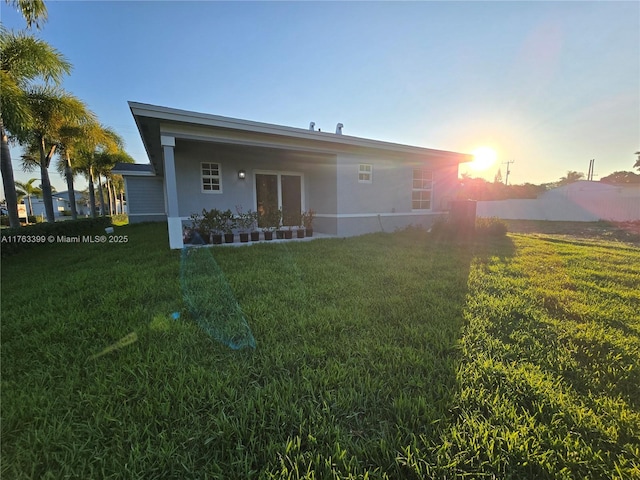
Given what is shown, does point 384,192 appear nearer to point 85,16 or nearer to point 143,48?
point 143,48

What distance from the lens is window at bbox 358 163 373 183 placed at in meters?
8.54

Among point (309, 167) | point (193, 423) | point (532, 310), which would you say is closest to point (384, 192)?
point (309, 167)

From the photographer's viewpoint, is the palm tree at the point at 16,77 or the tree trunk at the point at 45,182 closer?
the palm tree at the point at 16,77

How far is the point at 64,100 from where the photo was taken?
34.4 ft

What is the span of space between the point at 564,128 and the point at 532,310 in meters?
11.6

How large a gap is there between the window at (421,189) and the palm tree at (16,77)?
12795 millimetres

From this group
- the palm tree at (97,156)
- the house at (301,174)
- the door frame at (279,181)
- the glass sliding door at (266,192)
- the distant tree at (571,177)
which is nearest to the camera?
the house at (301,174)

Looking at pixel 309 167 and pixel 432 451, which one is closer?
pixel 432 451

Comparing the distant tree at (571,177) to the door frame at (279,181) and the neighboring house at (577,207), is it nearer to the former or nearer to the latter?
the neighboring house at (577,207)

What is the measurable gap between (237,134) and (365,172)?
4213 mm

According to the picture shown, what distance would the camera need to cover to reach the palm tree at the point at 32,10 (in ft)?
25.7

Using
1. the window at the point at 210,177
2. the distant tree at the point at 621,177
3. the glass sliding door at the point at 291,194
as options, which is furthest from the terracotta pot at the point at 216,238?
the distant tree at the point at 621,177

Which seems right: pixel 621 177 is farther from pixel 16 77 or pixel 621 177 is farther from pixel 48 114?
pixel 48 114

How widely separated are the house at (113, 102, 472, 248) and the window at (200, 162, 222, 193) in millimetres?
29
